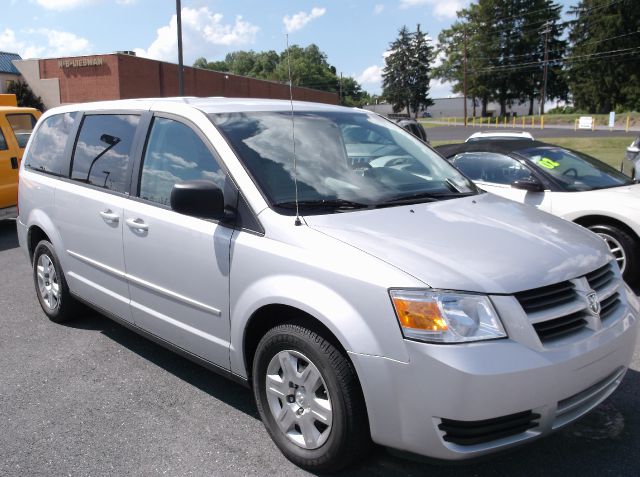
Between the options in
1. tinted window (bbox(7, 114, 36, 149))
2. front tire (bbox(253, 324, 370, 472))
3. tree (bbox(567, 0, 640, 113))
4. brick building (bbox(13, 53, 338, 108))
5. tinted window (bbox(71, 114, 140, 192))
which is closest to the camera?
front tire (bbox(253, 324, 370, 472))

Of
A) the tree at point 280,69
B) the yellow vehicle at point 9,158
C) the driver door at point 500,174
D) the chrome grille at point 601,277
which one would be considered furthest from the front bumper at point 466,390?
the tree at point 280,69

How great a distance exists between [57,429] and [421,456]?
7.00 ft

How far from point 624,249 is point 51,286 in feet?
17.4

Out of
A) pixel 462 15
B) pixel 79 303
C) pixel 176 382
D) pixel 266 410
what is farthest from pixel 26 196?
pixel 462 15

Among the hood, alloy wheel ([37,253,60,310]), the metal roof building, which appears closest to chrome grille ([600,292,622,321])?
the hood

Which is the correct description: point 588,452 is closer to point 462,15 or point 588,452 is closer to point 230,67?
point 462,15

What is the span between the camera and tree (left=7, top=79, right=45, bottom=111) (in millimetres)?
39406

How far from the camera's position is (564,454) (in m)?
2.99

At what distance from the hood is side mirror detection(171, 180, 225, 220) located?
508 millimetres

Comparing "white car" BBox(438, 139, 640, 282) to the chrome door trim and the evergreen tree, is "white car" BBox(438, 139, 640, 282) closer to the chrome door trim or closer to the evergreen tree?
the chrome door trim

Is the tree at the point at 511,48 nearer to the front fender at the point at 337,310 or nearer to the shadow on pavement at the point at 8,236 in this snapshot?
the shadow on pavement at the point at 8,236

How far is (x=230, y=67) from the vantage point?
438 feet

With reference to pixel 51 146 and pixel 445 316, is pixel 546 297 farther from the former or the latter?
pixel 51 146

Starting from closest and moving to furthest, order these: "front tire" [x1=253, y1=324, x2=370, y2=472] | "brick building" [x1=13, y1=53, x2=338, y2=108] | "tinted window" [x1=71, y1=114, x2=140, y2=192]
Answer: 1. "front tire" [x1=253, y1=324, x2=370, y2=472]
2. "tinted window" [x1=71, y1=114, x2=140, y2=192]
3. "brick building" [x1=13, y1=53, x2=338, y2=108]
